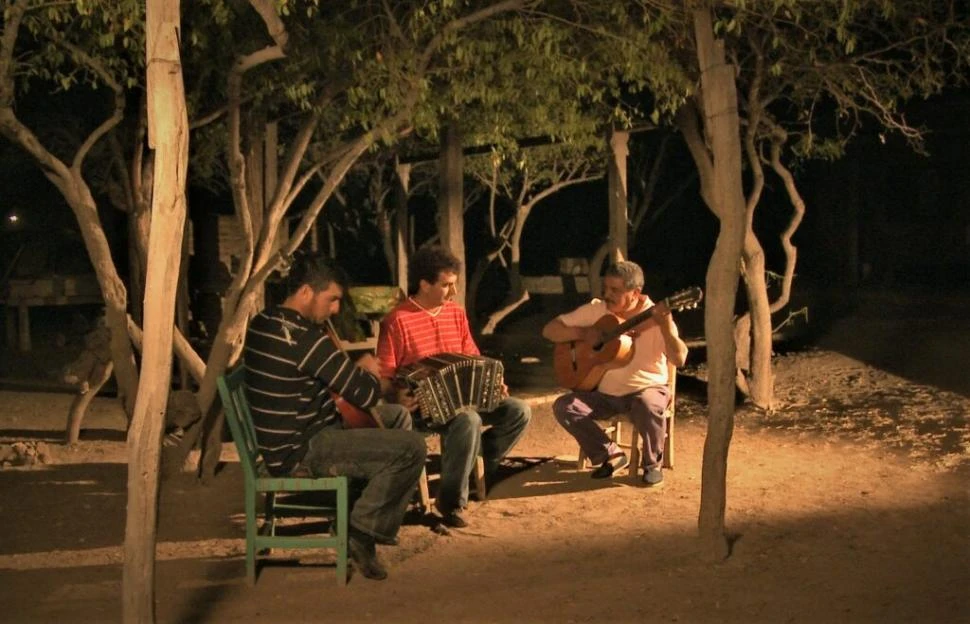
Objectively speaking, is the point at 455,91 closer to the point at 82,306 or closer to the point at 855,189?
the point at 855,189

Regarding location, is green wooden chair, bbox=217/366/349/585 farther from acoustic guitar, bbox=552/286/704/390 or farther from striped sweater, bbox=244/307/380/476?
acoustic guitar, bbox=552/286/704/390

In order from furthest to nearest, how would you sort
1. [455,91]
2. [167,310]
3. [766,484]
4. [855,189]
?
[855,189] → [455,91] → [766,484] → [167,310]

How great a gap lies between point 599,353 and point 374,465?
2.60 metres

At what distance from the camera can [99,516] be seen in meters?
7.39

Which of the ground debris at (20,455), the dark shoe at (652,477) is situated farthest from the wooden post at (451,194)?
the ground debris at (20,455)

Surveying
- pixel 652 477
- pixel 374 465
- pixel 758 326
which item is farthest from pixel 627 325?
pixel 758 326

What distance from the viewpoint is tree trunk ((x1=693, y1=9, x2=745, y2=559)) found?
19.7 ft

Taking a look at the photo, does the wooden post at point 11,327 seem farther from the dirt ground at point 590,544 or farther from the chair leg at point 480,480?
the chair leg at point 480,480

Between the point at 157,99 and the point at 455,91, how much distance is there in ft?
15.5

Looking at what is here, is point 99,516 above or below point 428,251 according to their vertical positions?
below

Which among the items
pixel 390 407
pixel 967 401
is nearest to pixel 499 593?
pixel 390 407

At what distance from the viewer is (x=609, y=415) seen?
8.20m

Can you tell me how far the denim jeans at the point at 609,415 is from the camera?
7.93m

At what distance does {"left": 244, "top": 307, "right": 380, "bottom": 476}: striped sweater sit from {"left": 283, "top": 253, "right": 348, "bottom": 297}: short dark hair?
0.17 m
